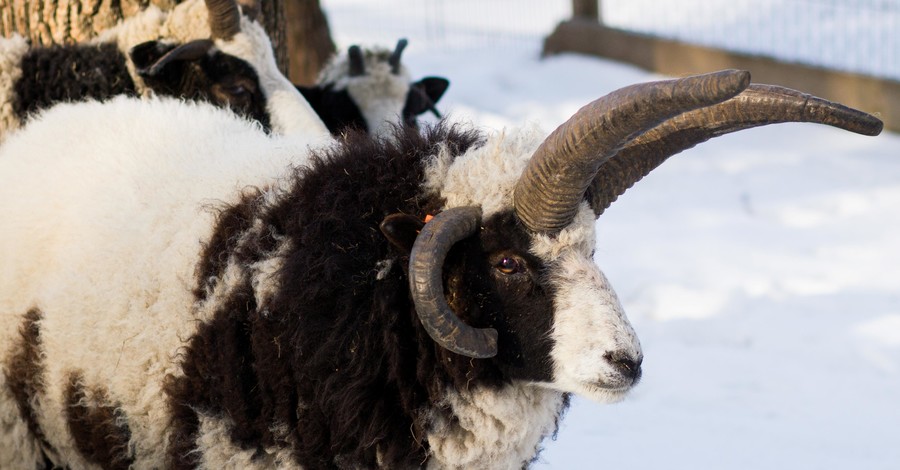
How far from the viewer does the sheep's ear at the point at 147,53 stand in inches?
219

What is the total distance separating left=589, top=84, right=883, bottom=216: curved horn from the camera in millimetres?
3086

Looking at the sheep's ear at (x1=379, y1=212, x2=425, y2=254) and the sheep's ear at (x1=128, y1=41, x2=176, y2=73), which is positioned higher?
the sheep's ear at (x1=379, y1=212, x2=425, y2=254)

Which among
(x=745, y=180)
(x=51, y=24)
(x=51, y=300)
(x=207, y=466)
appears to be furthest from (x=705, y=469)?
(x=745, y=180)

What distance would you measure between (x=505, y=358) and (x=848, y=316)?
4.52m

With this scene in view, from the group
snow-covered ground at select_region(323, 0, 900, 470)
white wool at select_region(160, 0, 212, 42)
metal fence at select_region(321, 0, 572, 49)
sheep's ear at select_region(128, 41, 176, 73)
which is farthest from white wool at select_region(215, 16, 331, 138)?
metal fence at select_region(321, 0, 572, 49)

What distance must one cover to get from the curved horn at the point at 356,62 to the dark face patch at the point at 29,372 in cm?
393

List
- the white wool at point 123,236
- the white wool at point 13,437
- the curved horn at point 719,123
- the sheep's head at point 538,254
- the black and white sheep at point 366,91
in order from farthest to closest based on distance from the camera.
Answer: the black and white sheep at point 366,91
the white wool at point 13,437
the white wool at point 123,236
the sheep's head at point 538,254
the curved horn at point 719,123

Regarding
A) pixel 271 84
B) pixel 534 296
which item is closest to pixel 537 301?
pixel 534 296

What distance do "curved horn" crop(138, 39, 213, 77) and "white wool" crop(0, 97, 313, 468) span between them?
3.77 ft

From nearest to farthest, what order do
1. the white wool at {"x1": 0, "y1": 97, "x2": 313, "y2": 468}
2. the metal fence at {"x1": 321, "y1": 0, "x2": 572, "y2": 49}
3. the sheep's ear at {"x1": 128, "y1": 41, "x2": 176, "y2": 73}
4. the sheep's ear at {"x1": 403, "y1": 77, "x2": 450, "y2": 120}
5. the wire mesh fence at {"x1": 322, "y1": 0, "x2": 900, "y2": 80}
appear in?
1. the white wool at {"x1": 0, "y1": 97, "x2": 313, "y2": 468}
2. the sheep's ear at {"x1": 128, "y1": 41, "x2": 176, "y2": 73}
3. the sheep's ear at {"x1": 403, "y1": 77, "x2": 450, "y2": 120}
4. the wire mesh fence at {"x1": 322, "y1": 0, "x2": 900, "y2": 80}
5. the metal fence at {"x1": 321, "y1": 0, "x2": 572, "y2": 49}

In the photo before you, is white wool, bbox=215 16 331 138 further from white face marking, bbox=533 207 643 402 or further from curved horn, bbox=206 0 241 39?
white face marking, bbox=533 207 643 402

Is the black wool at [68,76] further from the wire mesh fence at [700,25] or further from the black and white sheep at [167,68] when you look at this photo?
the wire mesh fence at [700,25]

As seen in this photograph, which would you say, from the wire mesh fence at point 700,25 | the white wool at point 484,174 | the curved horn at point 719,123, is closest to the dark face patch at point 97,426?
the white wool at point 484,174

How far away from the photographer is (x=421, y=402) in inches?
136
